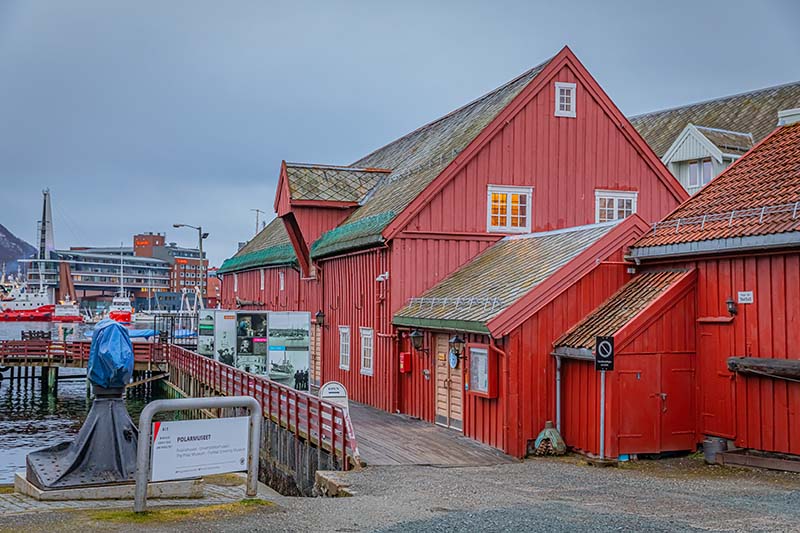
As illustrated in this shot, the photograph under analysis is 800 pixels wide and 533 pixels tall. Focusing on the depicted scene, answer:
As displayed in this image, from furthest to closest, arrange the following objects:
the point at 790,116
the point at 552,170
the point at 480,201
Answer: the point at 552,170, the point at 480,201, the point at 790,116

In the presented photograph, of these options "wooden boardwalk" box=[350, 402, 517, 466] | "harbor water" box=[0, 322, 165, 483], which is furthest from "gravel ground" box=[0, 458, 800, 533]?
"harbor water" box=[0, 322, 165, 483]

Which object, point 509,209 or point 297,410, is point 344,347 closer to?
point 509,209

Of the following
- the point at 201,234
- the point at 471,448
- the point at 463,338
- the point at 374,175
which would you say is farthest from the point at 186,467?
the point at 201,234

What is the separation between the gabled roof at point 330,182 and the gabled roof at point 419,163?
0.40 m

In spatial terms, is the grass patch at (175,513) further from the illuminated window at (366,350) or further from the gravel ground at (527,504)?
the illuminated window at (366,350)

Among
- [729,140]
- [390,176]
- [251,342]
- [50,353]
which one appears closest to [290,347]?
[251,342]

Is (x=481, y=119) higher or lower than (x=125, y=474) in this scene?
higher

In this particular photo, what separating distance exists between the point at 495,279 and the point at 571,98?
6852 mm

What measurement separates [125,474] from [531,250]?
11.4 meters

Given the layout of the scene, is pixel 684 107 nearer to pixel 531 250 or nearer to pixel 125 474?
pixel 531 250

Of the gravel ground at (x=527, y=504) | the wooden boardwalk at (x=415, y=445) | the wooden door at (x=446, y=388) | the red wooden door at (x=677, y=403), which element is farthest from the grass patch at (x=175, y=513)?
the wooden door at (x=446, y=388)

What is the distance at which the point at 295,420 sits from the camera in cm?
2002

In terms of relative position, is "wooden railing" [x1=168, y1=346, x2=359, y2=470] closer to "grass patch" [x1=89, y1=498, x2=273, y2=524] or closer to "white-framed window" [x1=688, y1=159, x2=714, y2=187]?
"grass patch" [x1=89, y1=498, x2=273, y2=524]

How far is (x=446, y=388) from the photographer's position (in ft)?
67.7
